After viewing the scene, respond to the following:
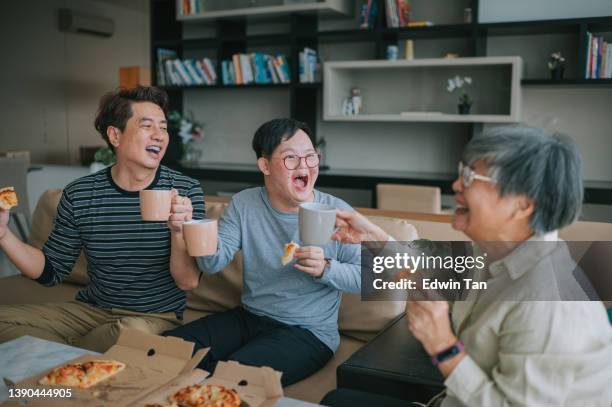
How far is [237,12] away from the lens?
4891mm

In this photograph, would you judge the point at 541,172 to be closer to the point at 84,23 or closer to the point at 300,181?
the point at 300,181

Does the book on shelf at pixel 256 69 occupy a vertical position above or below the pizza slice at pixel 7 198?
above

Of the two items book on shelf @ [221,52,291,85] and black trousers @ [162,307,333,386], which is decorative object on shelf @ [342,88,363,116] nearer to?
book on shelf @ [221,52,291,85]

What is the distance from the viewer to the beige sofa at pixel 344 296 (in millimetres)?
1847

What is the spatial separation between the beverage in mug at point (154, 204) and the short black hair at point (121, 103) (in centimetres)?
48

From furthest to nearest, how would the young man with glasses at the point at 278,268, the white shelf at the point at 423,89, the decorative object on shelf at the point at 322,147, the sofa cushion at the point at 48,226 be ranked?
the decorative object on shelf at the point at 322,147 < the white shelf at the point at 423,89 < the sofa cushion at the point at 48,226 < the young man with glasses at the point at 278,268

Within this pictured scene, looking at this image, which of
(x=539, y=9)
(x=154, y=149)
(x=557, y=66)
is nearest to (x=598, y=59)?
(x=557, y=66)

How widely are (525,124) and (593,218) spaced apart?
3.55 m

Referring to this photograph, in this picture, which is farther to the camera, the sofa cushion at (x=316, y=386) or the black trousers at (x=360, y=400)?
the sofa cushion at (x=316, y=386)

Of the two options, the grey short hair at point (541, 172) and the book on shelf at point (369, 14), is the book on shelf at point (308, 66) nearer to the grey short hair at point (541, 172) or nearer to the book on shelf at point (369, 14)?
the book on shelf at point (369, 14)

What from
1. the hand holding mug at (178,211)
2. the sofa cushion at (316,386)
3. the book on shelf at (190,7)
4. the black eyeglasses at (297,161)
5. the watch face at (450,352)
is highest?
the book on shelf at (190,7)

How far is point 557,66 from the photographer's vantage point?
4.08m

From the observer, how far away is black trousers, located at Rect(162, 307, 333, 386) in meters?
1.65

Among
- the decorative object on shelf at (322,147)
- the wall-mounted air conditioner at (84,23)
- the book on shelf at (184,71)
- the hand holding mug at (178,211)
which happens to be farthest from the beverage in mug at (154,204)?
the wall-mounted air conditioner at (84,23)
